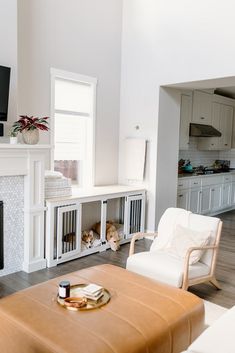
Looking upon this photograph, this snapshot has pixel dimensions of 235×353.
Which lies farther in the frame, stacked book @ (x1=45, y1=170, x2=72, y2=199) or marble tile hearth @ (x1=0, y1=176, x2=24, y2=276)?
stacked book @ (x1=45, y1=170, x2=72, y2=199)

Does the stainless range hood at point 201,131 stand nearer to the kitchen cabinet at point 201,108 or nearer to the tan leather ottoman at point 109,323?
the kitchen cabinet at point 201,108

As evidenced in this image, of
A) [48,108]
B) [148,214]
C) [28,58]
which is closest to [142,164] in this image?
[148,214]

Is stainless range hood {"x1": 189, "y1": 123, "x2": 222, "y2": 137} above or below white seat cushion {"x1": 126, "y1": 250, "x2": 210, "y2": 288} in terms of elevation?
above

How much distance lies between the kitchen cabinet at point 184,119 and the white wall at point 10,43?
11.4ft

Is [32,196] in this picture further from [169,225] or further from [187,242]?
[187,242]

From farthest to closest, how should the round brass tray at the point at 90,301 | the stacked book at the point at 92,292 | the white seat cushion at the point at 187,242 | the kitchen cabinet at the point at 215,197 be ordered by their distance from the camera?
the kitchen cabinet at the point at 215,197, the white seat cushion at the point at 187,242, the stacked book at the point at 92,292, the round brass tray at the point at 90,301

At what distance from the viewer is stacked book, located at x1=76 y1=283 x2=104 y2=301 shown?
223 centimetres

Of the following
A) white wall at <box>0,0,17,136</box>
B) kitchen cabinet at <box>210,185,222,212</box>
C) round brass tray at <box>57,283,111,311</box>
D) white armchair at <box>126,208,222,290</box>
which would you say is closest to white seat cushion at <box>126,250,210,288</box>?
white armchair at <box>126,208,222,290</box>

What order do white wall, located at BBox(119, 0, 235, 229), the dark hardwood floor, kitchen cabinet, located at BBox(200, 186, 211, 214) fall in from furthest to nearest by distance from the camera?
kitchen cabinet, located at BBox(200, 186, 211, 214) → white wall, located at BBox(119, 0, 235, 229) → the dark hardwood floor

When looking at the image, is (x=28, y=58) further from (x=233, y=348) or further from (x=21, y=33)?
(x=233, y=348)

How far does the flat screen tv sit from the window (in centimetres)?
105

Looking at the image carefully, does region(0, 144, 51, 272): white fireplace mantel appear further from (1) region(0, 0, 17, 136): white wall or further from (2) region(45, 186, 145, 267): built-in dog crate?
(1) region(0, 0, 17, 136): white wall

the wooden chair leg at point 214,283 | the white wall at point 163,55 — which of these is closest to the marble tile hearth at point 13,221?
the wooden chair leg at point 214,283

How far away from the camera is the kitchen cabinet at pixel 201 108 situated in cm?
664
